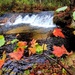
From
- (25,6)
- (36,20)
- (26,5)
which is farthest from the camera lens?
(26,5)

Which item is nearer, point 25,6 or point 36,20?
point 36,20

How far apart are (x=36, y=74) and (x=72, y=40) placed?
5617 millimetres

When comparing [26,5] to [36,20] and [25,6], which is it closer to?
[25,6]

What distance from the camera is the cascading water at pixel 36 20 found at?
1703 cm

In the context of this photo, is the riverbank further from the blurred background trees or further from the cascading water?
the cascading water

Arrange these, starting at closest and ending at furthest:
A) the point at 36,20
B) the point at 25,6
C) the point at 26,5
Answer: the point at 36,20 → the point at 25,6 → the point at 26,5

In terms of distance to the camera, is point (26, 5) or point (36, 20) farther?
point (26, 5)

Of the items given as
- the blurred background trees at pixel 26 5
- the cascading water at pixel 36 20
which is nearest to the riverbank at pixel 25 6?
the blurred background trees at pixel 26 5

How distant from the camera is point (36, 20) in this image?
1800 cm

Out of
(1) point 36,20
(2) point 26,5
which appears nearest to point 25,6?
(2) point 26,5

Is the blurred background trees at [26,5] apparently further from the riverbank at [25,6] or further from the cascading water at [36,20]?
the cascading water at [36,20]

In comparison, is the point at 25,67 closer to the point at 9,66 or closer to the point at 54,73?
the point at 9,66

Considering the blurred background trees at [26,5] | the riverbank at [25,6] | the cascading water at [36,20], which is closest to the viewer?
the cascading water at [36,20]

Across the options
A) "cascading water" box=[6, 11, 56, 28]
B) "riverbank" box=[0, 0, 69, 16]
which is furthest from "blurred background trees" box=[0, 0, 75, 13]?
"cascading water" box=[6, 11, 56, 28]
